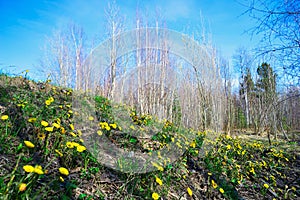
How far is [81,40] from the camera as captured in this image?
568 inches

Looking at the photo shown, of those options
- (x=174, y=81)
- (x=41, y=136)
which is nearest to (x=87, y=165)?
(x=41, y=136)

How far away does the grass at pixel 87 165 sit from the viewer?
4.13 ft

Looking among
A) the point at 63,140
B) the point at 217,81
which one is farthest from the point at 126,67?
the point at 63,140

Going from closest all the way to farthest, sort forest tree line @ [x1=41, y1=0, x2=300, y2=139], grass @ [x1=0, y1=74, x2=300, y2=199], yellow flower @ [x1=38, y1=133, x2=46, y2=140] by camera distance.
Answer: grass @ [x1=0, y1=74, x2=300, y2=199]
yellow flower @ [x1=38, y1=133, x2=46, y2=140]
forest tree line @ [x1=41, y1=0, x2=300, y2=139]

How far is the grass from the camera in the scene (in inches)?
49.6

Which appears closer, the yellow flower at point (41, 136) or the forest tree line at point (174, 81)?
the yellow flower at point (41, 136)

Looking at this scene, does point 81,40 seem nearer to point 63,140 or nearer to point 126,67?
point 126,67

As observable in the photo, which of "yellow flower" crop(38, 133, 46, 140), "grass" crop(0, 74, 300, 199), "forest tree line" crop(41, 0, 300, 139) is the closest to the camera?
"grass" crop(0, 74, 300, 199)

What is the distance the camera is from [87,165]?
5.29 ft

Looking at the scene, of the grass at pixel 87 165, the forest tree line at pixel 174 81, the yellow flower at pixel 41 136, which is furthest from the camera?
the forest tree line at pixel 174 81

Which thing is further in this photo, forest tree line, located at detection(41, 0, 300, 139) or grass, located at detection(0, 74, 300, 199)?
forest tree line, located at detection(41, 0, 300, 139)

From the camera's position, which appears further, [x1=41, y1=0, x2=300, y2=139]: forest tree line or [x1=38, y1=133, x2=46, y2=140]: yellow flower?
[x1=41, y1=0, x2=300, y2=139]: forest tree line

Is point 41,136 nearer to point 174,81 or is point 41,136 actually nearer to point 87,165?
point 87,165

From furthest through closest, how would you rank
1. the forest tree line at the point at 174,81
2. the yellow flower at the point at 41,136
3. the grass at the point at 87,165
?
the forest tree line at the point at 174,81 < the yellow flower at the point at 41,136 < the grass at the point at 87,165
